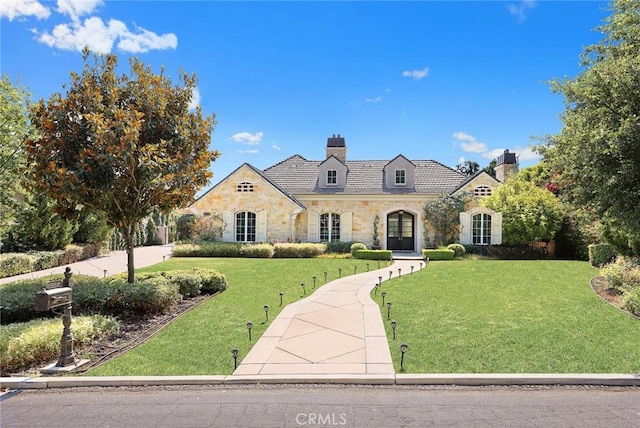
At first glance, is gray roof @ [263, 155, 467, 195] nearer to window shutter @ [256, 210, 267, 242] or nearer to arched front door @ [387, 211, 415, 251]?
arched front door @ [387, 211, 415, 251]

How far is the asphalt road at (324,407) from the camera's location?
4.24m

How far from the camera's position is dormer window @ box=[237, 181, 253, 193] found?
78.0 feet

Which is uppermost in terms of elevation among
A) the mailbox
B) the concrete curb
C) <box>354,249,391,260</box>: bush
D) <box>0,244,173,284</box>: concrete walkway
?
the mailbox

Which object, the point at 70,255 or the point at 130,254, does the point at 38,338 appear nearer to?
the point at 130,254

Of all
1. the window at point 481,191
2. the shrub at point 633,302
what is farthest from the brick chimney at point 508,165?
the shrub at point 633,302

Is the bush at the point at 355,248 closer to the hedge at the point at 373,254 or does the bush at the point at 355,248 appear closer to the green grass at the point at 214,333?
the hedge at the point at 373,254

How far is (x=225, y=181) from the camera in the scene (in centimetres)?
2388

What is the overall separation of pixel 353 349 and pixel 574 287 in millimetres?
8913

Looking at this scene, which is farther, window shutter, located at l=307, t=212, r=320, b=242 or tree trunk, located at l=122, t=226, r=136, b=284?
window shutter, located at l=307, t=212, r=320, b=242

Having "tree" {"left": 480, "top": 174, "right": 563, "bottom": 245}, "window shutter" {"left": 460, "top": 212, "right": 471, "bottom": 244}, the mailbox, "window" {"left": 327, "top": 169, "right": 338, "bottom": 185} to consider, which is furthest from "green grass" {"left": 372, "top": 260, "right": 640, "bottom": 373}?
"window" {"left": 327, "top": 169, "right": 338, "bottom": 185}

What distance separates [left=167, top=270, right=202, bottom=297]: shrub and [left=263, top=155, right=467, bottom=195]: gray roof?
13.9 meters

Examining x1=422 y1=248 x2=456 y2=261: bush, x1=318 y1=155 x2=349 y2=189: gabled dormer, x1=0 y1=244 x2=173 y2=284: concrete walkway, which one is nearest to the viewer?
x1=0 y1=244 x2=173 y2=284: concrete walkway

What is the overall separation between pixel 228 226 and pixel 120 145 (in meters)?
15.5

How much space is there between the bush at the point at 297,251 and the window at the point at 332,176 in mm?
5371
